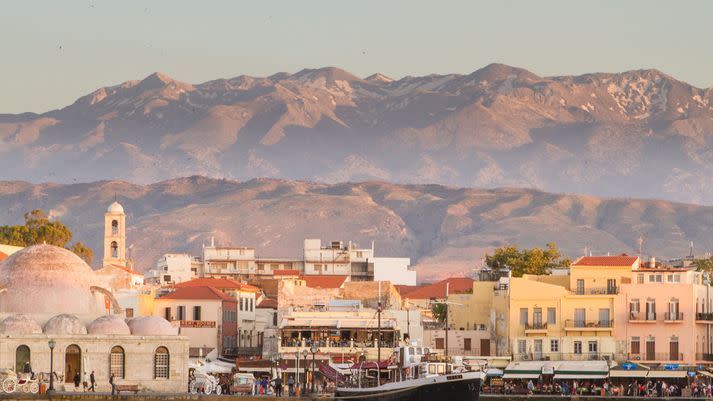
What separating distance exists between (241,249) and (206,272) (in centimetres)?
836

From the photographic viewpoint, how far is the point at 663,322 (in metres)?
92.6

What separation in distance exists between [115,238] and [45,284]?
59.2 meters

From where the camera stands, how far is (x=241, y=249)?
183m

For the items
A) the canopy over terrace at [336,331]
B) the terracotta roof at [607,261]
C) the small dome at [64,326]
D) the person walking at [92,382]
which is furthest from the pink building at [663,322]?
the person walking at [92,382]

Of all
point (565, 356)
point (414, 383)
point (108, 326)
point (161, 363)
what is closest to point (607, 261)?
point (565, 356)

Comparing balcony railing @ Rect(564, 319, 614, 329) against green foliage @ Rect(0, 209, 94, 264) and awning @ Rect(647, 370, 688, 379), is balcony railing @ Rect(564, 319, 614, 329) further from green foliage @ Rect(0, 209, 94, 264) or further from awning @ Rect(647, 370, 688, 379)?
green foliage @ Rect(0, 209, 94, 264)

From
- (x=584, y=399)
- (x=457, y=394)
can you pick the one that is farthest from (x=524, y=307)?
(x=457, y=394)

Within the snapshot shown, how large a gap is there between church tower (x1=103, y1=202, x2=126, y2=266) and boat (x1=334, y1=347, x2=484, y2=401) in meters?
65.7

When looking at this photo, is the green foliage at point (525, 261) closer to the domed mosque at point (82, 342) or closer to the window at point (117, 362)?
the domed mosque at point (82, 342)

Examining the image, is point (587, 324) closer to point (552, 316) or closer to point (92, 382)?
point (552, 316)

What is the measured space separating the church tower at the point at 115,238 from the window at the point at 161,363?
197ft

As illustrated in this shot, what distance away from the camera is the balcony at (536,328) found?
9400 centimetres

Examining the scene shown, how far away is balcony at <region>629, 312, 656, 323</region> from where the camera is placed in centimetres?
9275

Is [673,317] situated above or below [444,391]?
above
